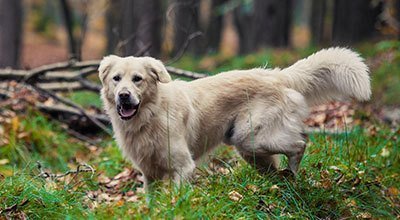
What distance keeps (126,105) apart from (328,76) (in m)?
1.96

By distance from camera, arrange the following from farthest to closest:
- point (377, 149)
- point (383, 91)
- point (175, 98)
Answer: point (383, 91) → point (377, 149) → point (175, 98)

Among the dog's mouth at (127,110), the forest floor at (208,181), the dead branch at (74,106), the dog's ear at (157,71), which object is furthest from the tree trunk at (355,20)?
the dog's mouth at (127,110)

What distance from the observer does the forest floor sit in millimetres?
4203

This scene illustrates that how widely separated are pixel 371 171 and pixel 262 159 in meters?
1.20

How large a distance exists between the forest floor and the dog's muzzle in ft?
2.33

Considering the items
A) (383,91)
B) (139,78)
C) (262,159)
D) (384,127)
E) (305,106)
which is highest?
(139,78)

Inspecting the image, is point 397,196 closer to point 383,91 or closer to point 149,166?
point 149,166

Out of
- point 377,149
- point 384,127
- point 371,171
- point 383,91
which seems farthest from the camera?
point 383,91

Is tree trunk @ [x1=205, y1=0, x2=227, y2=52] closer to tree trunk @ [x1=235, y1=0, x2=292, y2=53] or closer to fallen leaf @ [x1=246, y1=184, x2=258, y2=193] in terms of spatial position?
tree trunk @ [x1=235, y1=0, x2=292, y2=53]

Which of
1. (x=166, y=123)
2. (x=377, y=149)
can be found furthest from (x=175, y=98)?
(x=377, y=149)

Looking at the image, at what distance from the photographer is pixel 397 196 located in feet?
17.2

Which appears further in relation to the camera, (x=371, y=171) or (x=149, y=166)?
(x=371, y=171)

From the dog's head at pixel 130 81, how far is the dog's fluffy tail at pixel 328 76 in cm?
128

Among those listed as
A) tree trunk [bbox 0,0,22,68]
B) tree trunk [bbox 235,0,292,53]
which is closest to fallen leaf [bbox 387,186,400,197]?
tree trunk [bbox 235,0,292,53]
